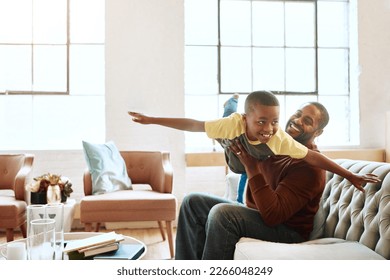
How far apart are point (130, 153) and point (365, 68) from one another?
Answer: 244 cm

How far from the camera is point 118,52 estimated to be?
3.62 metres

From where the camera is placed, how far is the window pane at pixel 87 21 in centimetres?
379

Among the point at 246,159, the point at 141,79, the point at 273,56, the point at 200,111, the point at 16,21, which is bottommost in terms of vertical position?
the point at 246,159

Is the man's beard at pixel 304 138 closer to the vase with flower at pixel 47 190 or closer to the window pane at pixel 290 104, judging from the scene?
the vase with flower at pixel 47 190

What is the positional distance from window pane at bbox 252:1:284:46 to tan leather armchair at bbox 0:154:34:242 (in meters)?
2.47

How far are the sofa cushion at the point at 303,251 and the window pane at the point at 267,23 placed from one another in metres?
2.93

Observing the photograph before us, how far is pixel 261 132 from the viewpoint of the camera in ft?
5.18

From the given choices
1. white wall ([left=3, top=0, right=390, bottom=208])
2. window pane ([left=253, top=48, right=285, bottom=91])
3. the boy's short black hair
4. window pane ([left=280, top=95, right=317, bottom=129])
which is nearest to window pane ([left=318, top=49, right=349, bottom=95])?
window pane ([left=280, top=95, right=317, bottom=129])

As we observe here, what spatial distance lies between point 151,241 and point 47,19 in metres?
2.25

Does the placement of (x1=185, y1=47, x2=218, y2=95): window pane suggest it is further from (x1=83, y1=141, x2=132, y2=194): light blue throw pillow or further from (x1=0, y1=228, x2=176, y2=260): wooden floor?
(x1=0, y1=228, x2=176, y2=260): wooden floor

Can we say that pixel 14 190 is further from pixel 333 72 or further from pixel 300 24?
pixel 333 72

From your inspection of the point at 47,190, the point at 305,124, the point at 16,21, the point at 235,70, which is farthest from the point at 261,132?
the point at 16,21
